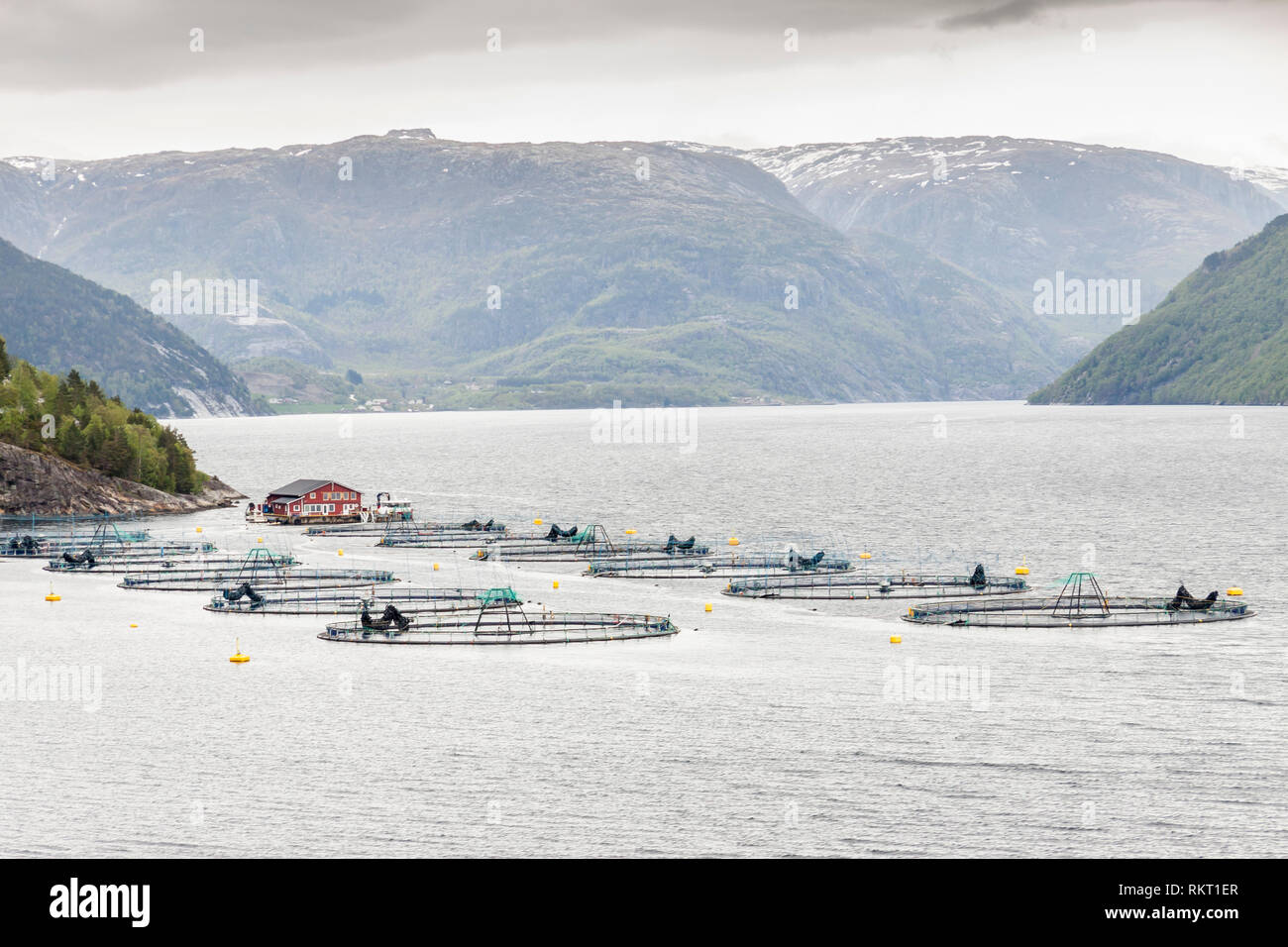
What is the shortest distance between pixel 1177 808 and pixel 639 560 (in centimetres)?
10771

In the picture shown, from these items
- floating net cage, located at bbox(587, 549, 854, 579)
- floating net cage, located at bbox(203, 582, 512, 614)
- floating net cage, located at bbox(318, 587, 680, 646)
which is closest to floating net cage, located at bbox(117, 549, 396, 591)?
floating net cage, located at bbox(203, 582, 512, 614)

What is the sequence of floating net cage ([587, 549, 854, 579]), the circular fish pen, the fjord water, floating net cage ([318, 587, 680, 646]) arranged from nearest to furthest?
the fjord water
floating net cage ([318, 587, 680, 646])
the circular fish pen
floating net cage ([587, 549, 854, 579])

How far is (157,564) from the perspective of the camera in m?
183

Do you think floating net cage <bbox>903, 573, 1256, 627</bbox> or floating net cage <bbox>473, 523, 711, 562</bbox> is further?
floating net cage <bbox>473, 523, 711, 562</bbox>

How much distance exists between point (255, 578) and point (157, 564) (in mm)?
23693

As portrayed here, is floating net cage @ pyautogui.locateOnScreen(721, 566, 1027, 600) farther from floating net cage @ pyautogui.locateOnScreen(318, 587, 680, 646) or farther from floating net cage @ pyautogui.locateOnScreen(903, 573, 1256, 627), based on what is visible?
floating net cage @ pyautogui.locateOnScreen(318, 587, 680, 646)

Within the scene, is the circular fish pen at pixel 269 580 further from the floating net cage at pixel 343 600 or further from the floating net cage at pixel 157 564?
the floating net cage at pixel 343 600

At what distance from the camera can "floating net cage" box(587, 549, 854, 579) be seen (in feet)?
554

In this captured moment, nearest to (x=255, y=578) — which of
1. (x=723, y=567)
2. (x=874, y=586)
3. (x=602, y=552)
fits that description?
(x=602, y=552)

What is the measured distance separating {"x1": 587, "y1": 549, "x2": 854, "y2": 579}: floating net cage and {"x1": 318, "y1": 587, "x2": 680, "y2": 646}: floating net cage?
33229 millimetres

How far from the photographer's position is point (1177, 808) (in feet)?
243

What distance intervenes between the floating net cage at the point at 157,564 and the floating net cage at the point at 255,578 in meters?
0.40

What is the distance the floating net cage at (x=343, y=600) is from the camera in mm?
143750
